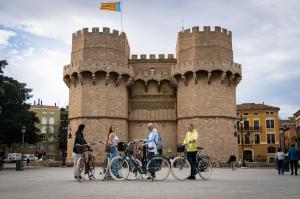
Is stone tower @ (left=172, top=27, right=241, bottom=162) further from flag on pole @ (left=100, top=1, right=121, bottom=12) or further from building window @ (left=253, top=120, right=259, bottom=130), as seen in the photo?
building window @ (left=253, top=120, right=259, bottom=130)

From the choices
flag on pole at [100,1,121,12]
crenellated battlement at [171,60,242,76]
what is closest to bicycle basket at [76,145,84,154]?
crenellated battlement at [171,60,242,76]

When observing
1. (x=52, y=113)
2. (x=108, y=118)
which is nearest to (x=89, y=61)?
(x=108, y=118)

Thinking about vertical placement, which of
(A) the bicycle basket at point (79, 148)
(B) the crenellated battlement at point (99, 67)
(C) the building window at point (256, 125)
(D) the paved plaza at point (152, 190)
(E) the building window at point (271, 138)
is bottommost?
(D) the paved plaza at point (152, 190)

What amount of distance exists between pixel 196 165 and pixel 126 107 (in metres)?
20.8

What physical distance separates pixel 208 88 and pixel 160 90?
15.2 feet

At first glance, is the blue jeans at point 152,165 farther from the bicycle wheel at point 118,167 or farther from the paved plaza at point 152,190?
the paved plaza at point 152,190

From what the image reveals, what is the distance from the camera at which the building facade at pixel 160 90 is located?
3042 centimetres

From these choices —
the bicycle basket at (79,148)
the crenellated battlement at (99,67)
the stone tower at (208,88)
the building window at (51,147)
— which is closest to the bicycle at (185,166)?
the bicycle basket at (79,148)

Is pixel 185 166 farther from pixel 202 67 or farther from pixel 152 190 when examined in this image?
pixel 202 67

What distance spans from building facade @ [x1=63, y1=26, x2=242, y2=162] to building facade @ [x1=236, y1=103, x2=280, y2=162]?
87.2 feet

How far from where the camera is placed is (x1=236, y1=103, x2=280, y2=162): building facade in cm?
5669

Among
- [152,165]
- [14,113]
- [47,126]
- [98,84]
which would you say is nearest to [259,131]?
[98,84]

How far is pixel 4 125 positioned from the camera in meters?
27.4

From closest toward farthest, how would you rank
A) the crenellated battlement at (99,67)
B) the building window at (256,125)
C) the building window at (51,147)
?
the crenellated battlement at (99,67) → the building window at (256,125) → the building window at (51,147)
